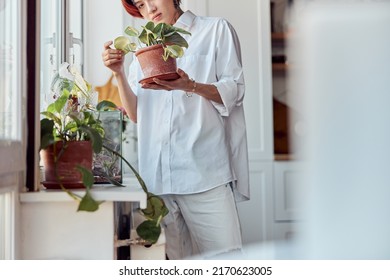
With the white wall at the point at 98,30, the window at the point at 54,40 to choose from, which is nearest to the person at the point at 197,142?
the window at the point at 54,40

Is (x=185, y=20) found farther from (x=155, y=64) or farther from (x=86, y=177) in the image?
(x=86, y=177)

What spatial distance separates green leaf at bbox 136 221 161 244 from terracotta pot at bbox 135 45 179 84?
223 millimetres

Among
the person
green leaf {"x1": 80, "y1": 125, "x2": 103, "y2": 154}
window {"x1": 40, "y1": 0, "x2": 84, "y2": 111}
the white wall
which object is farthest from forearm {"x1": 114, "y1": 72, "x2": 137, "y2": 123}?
the white wall

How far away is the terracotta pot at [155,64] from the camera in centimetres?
75

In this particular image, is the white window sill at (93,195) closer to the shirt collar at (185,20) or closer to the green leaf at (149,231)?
the green leaf at (149,231)

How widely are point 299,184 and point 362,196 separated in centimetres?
4

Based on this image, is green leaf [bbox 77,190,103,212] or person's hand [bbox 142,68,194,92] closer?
green leaf [bbox 77,190,103,212]

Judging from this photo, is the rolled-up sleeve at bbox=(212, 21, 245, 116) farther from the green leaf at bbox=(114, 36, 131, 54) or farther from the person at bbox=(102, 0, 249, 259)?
the green leaf at bbox=(114, 36, 131, 54)

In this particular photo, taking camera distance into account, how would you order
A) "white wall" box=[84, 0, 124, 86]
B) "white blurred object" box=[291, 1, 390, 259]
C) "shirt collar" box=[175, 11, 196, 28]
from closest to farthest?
"white blurred object" box=[291, 1, 390, 259] < "shirt collar" box=[175, 11, 196, 28] < "white wall" box=[84, 0, 124, 86]

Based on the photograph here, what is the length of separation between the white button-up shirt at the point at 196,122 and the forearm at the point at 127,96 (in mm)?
12

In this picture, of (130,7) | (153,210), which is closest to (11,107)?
(153,210)

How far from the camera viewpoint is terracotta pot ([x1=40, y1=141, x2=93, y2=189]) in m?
0.59

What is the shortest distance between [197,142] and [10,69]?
37 centimetres

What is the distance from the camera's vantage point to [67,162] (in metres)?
0.59
